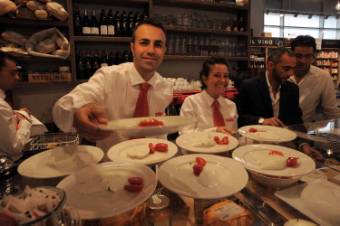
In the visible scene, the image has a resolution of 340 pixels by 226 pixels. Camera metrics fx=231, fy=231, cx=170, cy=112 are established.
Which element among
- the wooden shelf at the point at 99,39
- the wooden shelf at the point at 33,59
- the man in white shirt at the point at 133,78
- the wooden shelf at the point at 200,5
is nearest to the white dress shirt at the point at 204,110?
the man in white shirt at the point at 133,78

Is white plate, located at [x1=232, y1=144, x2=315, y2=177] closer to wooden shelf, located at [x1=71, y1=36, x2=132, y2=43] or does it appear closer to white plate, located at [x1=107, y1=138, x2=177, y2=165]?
white plate, located at [x1=107, y1=138, x2=177, y2=165]

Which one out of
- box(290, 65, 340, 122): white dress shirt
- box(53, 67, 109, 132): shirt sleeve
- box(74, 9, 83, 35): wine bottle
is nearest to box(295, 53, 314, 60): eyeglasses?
box(290, 65, 340, 122): white dress shirt

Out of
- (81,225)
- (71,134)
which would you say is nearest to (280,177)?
(81,225)

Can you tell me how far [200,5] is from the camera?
132 inches

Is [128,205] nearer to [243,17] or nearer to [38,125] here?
[38,125]

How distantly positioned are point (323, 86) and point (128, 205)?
2466 mm

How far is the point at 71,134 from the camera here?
156 centimetres

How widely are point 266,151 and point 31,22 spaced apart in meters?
2.57

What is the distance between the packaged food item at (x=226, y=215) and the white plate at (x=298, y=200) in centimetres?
13

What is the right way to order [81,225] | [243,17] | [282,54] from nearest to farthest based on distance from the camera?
[81,225] → [282,54] → [243,17]

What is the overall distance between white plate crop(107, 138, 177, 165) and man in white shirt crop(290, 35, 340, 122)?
73.2 inches

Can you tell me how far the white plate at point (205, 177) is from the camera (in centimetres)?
63

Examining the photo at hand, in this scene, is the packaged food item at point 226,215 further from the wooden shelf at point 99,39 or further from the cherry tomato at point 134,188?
the wooden shelf at point 99,39

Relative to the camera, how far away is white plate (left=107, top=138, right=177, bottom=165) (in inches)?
33.5
